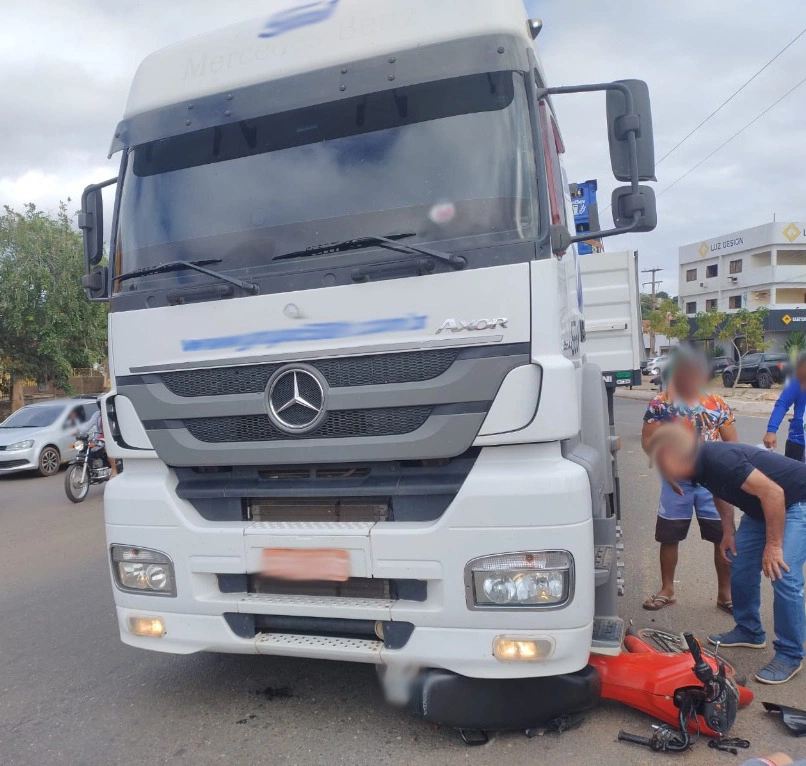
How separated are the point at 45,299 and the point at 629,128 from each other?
73.3 ft

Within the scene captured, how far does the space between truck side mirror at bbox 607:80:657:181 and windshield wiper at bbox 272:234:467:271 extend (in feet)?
3.26

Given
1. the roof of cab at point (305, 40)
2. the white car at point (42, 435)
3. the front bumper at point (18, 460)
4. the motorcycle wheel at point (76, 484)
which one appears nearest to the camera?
the roof of cab at point (305, 40)

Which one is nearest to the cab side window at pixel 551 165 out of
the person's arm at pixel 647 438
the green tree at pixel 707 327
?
the green tree at pixel 707 327

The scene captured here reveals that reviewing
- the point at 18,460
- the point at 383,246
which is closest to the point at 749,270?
the point at 18,460

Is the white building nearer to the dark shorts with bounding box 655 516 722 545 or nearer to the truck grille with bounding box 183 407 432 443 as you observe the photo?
the dark shorts with bounding box 655 516 722 545

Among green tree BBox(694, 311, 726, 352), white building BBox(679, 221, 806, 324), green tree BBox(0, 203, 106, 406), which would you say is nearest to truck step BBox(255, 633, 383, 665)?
green tree BBox(694, 311, 726, 352)

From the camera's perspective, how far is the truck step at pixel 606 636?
3238 millimetres

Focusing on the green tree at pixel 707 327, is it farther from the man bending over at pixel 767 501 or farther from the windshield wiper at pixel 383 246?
the windshield wiper at pixel 383 246

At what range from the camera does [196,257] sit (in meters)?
3.54

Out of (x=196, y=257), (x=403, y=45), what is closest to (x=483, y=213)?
(x=403, y=45)

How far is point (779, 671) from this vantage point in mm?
3785

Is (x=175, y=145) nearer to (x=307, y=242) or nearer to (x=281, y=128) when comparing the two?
(x=281, y=128)

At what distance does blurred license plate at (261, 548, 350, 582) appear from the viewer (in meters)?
3.14

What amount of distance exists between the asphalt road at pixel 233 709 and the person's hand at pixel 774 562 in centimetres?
57
